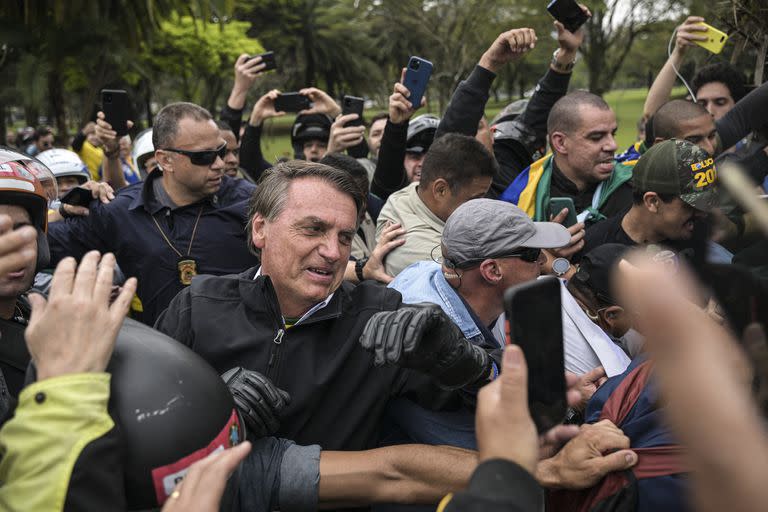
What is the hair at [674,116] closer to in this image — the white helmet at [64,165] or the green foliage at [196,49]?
the white helmet at [64,165]

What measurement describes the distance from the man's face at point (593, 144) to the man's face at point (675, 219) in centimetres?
94

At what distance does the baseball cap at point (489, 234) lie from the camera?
2.90 meters

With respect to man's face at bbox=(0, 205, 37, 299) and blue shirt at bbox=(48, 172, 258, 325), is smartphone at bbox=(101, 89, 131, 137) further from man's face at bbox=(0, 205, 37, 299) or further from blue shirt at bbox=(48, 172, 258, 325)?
man's face at bbox=(0, 205, 37, 299)

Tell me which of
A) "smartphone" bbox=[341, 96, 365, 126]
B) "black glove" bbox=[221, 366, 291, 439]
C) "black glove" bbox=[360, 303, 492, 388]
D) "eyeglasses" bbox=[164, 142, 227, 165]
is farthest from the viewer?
"smartphone" bbox=[341, 96, 365, 126]

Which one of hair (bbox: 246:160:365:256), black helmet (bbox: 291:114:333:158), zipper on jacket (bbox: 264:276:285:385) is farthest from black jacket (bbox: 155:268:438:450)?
black helmet (bbox: 291:114:333:158)

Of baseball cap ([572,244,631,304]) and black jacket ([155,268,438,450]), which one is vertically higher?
baseball cap ([572,244,631,304])

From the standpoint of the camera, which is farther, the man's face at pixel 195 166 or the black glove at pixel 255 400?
the man's face at pixel 195 166

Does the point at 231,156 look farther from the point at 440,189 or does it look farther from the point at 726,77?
the point at 726,77

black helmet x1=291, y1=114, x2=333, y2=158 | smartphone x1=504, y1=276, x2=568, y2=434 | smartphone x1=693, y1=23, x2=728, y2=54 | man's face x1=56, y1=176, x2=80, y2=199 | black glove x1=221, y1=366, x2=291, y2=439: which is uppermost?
smartphone x1=693, y1=23, x2=728, y2=54

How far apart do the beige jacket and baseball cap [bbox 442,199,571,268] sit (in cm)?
77

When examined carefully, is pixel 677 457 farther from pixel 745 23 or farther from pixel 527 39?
pixel 745 23

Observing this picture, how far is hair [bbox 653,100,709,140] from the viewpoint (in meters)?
4.48

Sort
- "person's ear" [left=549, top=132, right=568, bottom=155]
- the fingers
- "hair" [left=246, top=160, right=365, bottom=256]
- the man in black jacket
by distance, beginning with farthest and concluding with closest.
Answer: "person's ear" [left=549, top=132, right=568, bottom=155]
"hair" [left=246, top=160, right=365, bottom=256]
the man in black jacket
the fingers

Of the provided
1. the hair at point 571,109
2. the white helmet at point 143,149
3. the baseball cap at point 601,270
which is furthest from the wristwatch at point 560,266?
the white helmet at point 143,149
